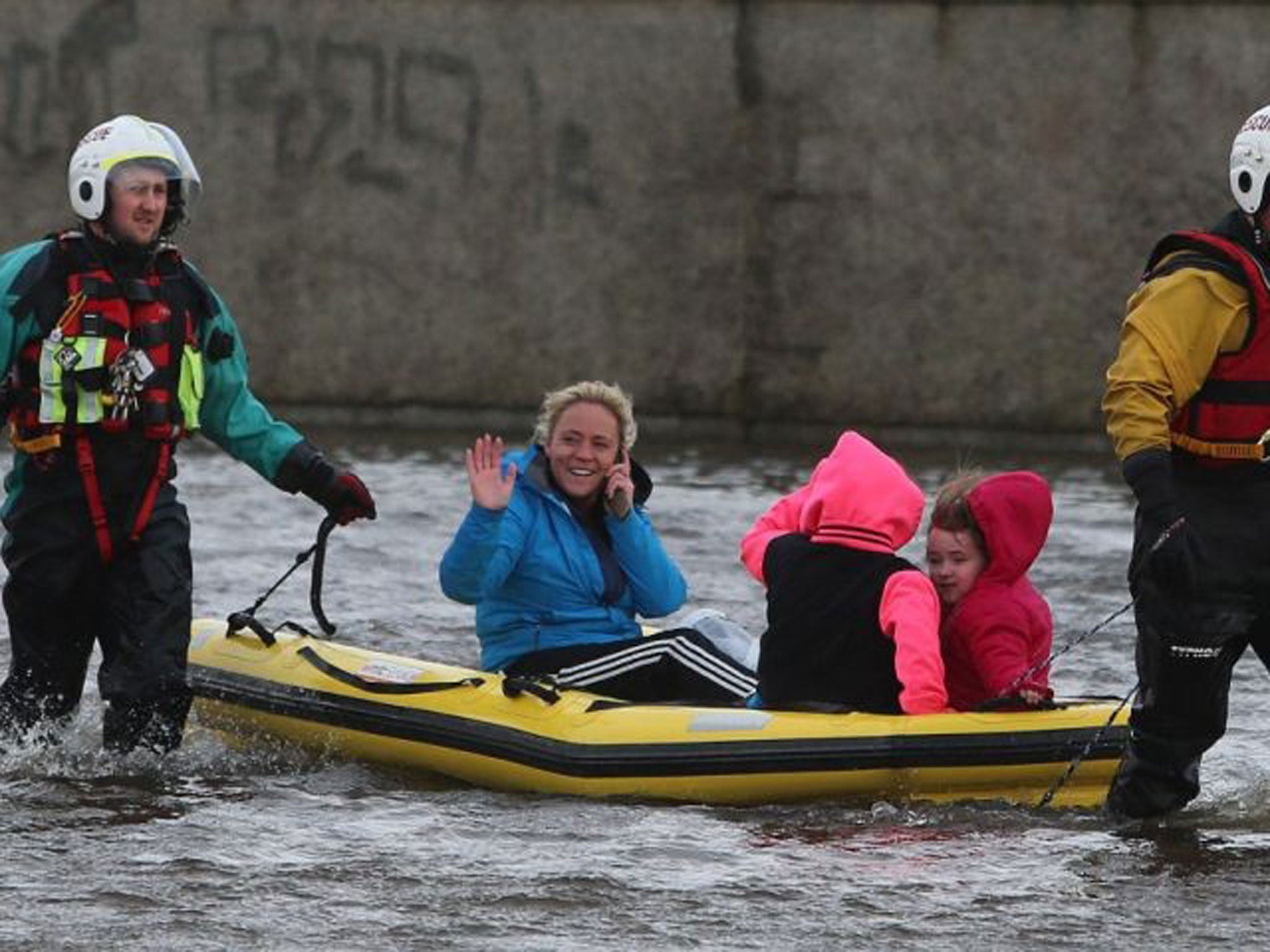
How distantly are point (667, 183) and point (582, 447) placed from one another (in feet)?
29.5

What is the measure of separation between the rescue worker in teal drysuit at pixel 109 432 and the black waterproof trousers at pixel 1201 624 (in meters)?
2.59

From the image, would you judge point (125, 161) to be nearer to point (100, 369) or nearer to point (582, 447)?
point (100, 369)

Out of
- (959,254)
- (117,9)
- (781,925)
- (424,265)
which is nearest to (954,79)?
(959,254)

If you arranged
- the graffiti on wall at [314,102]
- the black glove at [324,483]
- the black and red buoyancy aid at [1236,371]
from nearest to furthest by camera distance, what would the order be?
1. the black and red buoyancy aid at [1236,371]
2. the black glove at [324,483]
3. the graffiti on wall at [314,102]

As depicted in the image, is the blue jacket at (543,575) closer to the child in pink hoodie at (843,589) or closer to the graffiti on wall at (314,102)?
the child in pink hoodie at (843,589)

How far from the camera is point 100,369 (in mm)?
8336

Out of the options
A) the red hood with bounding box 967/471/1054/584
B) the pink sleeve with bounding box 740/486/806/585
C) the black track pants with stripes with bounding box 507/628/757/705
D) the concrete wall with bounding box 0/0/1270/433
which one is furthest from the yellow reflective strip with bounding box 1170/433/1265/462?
the concrete wall with bounding box 0/0/1270/433

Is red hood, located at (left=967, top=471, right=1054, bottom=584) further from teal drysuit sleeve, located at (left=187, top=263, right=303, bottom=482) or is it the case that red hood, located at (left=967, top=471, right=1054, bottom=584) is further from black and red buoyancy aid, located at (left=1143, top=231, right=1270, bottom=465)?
teal drysuit sleeve, located at (left=187, top=263, right=303, bottom=482)

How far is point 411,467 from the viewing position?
16.4 metres

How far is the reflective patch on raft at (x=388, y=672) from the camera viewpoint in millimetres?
9000

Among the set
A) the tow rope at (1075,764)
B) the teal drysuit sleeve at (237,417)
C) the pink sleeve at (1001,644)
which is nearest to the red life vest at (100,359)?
the teal drysuit sleeve at (237,417)

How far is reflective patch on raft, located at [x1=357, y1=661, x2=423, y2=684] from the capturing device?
9.00 meters

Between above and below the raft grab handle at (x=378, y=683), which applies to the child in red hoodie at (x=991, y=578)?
above

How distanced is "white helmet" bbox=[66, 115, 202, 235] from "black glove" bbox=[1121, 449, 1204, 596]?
2.72 meters
